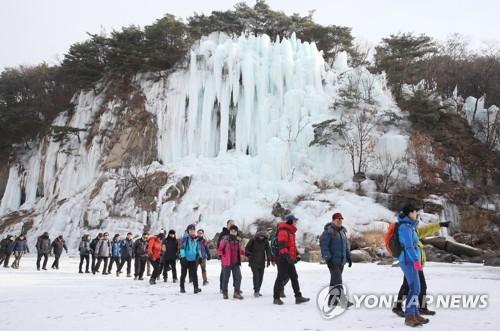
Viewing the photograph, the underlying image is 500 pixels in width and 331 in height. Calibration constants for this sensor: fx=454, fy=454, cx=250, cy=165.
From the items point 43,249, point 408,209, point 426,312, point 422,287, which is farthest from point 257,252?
point 43,249

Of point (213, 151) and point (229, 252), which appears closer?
point (229, 252)

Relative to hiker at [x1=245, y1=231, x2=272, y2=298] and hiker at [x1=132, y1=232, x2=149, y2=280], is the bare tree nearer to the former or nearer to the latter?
hiker at [x1=132, y1=232, x2=149, y2=280]

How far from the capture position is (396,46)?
3562 cm

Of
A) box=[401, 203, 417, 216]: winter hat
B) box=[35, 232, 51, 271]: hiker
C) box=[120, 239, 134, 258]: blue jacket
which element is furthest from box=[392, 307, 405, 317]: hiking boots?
box=[35, 232, 51, 271]: hiker

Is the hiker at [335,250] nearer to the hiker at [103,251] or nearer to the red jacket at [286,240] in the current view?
the red jacket at [286,240]

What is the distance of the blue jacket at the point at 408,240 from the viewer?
18.4 feet

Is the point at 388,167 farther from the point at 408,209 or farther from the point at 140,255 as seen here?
the point at 408,209

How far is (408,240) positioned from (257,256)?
12.1ft

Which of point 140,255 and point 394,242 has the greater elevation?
point 394,242

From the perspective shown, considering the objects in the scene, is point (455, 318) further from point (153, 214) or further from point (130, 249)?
point (153, 214)

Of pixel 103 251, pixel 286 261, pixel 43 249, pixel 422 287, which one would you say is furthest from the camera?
pixel 43 249

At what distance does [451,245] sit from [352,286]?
1236 cm

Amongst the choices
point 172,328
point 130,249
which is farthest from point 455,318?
point 130,249

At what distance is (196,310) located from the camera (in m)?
7.11
